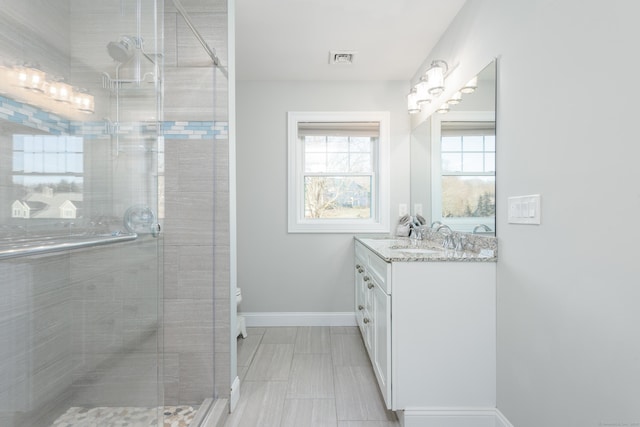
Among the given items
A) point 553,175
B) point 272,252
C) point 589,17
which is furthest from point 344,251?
point 589,17

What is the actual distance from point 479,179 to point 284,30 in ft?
5.70

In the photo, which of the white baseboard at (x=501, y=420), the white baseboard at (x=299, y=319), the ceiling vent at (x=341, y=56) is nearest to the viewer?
the white baseboard at (x=501, y=420)

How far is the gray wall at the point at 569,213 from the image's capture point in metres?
1.03

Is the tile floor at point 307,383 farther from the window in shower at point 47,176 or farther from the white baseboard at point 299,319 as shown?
the window in shower at point 47,176

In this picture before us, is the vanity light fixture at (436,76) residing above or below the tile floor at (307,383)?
above

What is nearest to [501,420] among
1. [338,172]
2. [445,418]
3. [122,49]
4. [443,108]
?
[445,418]

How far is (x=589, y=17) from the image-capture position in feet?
3.78

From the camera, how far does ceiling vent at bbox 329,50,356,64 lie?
2832 millimetres

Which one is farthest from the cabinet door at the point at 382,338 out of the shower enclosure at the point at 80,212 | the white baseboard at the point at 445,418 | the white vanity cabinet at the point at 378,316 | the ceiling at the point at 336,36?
the ceiling at the point at 336,36

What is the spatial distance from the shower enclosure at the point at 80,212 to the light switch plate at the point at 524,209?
1.57 metres

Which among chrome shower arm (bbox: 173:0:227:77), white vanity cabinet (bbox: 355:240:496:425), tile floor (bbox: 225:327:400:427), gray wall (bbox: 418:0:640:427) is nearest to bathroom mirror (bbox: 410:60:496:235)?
gray wall (bbox: 418:0:640:427)

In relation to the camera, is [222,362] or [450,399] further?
[222,362]

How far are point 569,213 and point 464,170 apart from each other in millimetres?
946

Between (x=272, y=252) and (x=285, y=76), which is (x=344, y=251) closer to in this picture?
(x=272, y=252)
